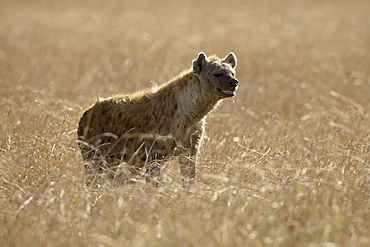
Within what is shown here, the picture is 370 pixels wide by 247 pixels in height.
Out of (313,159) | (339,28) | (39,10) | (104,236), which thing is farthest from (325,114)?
(39,10)

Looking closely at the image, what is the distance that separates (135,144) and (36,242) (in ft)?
6.41

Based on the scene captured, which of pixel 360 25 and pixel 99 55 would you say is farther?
pixel 360 25

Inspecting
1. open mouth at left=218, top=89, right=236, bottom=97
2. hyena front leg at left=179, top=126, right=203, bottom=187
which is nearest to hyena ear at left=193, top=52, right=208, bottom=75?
open mouth at left=218, top=89, right=236, bottom=97

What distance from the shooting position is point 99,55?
12.8 m

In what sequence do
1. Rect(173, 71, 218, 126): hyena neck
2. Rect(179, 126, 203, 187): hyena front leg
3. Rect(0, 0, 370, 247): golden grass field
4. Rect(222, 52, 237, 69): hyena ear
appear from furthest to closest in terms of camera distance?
Rect(222, 52, 237, 69): hyena ear, Rect(173, 71, 218, 126): hyena neck, Rect(179, 126, 203, 187): hyena front leg, Rect(0, 0, 370, 247): golden grass field

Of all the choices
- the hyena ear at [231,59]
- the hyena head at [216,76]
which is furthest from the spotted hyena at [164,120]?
the hyena ear at [231,59]

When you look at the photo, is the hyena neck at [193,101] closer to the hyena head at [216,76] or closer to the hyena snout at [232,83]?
the hyena head at [216,76]

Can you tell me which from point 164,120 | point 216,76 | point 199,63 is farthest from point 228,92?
point 164,120

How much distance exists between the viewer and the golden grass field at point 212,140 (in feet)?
13.2

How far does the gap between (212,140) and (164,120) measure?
882 mm

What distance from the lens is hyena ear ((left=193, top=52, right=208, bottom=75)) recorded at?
5.78 meters

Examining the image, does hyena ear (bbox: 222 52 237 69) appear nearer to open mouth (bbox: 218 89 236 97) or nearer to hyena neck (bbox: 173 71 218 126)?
hyena neck (bbox: 173 71 218 126)

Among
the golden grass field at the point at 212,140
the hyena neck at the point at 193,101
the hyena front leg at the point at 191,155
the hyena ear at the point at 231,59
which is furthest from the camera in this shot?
the hyena ear at the point at 231,59

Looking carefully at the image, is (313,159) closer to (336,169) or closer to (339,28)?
(336,169)
